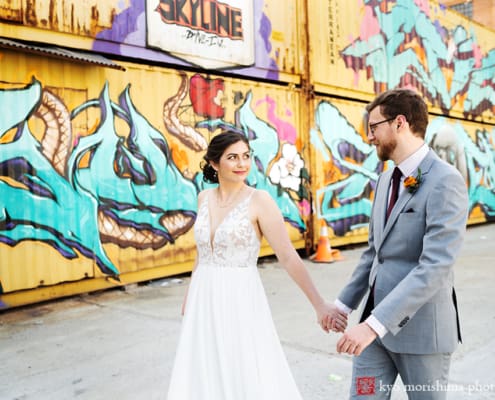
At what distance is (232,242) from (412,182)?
1.01 meters

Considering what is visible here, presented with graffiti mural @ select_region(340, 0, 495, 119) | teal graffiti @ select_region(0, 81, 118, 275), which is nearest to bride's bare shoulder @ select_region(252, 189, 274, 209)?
teal graffiti @ select_region(0, 81, 118, 275)

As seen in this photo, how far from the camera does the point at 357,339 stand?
72.6 inches

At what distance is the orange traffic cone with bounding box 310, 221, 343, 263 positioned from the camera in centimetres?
902

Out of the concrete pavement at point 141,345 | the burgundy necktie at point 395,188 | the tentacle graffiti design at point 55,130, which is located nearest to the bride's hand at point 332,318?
the burgundy necktie at point 395,188

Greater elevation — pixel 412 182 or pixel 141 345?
pixel 412 182

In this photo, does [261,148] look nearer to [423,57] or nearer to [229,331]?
[423,57]

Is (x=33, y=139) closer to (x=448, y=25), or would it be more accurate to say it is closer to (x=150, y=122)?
(x=150, y=122)

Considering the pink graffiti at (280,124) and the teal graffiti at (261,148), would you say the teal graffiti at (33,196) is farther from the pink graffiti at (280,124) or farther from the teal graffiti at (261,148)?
the pink graffiti at (280,124)

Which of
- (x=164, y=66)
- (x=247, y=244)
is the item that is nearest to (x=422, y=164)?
(x=247, y=244)

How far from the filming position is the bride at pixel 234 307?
98.9 inches

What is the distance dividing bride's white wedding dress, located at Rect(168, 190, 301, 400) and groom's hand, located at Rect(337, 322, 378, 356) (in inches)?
30.3

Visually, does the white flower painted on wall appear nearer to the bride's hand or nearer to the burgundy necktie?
the bride's hand

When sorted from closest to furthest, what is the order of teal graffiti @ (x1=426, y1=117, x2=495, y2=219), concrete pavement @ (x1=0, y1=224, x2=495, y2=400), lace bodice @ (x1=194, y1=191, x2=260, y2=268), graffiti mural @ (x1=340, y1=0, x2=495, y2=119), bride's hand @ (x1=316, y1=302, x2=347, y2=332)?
bride's hand @ (x1=316, y1=302, x2=347, y2=332) → lace bodice @ (x1=194, y1=191, x2=260, y2=268) → concrete pavement @ (x1=0, y1=224, x2=495, y2=400) → graffiti mural @ (x1=340, y1=0, x2=495, y2=119) → teal graffiti @ (x1=426, y1=117, x2=495, y2=219)

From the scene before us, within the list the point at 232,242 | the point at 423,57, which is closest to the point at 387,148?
the point at 232,242
